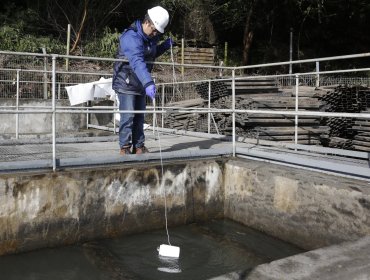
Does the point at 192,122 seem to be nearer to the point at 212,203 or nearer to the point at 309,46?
the point at 212,203

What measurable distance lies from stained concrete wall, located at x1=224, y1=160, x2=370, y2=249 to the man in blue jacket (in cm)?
122

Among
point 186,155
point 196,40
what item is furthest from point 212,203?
point 196,40

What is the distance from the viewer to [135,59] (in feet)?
15.1

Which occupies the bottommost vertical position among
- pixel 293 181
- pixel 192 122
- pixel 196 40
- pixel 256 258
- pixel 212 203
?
pixel 256 258

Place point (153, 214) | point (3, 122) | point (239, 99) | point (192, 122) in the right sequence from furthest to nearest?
point (3, 122), point (192, 122), point (239, 99), point (153, 214)

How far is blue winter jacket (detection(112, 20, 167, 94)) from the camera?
4570mm

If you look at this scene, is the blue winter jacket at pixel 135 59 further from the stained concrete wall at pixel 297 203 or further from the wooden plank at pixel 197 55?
the wooden plank at pixel 197 55

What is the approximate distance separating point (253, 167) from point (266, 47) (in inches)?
778

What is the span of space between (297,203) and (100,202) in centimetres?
198

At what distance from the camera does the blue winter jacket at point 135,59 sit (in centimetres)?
457

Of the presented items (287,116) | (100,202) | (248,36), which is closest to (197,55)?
(248,36)

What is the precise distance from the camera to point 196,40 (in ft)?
69.5

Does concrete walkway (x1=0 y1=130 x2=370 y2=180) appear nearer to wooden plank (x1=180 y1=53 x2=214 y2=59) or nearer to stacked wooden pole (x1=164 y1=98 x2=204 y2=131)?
stacked wooden pole (x1=164 y1=98 x2=204 y2=131)

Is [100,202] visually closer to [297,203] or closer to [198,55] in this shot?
[297,203]
